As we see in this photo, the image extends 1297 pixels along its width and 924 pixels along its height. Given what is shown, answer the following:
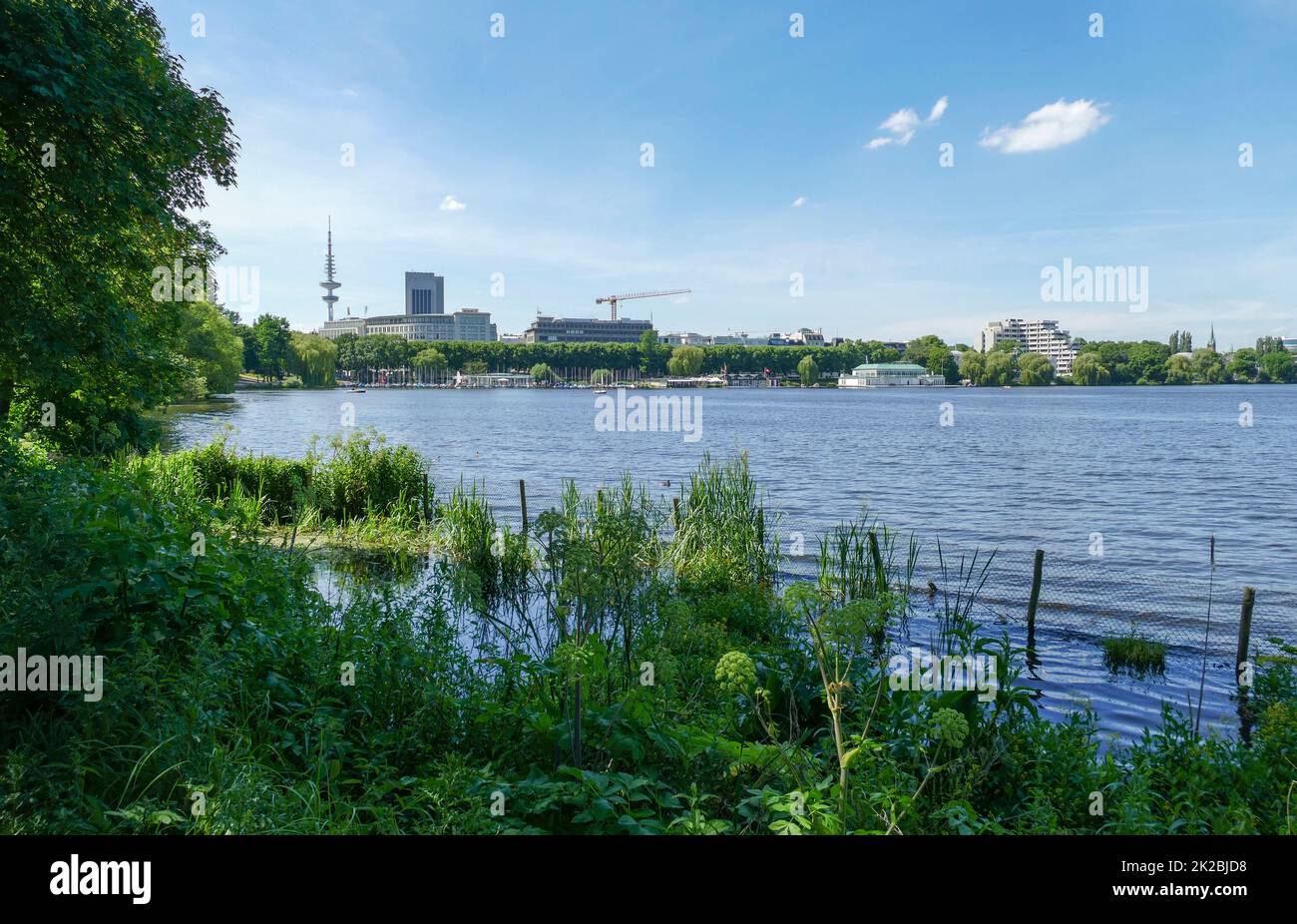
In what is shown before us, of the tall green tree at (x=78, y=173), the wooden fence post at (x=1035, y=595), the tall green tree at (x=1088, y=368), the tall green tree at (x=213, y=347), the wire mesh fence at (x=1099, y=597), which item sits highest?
the tall green tree at (x=1088, y=368)

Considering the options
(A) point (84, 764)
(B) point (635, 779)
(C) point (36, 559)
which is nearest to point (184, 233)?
(C) point (36, 559)

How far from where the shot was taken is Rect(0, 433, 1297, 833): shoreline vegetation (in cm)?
411

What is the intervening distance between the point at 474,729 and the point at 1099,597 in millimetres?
14381

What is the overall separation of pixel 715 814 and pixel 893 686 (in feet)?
6.70

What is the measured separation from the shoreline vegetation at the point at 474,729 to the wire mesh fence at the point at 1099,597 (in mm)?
7271

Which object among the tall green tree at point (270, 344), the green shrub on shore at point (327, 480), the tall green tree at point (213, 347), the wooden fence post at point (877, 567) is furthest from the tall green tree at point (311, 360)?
the wooden fence post at point (877, 567)

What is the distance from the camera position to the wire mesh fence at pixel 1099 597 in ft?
44.3

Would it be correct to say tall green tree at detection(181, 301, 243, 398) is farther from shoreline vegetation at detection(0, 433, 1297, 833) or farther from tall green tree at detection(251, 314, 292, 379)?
shoreline vegetation at detection(0, 433, 1297, 833)

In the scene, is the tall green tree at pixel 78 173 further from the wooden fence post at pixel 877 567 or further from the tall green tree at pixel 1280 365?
the tall green tree at pixel 1280 365

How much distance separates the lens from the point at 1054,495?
101 ft

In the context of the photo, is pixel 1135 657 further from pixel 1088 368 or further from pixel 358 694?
pixel 1088 368

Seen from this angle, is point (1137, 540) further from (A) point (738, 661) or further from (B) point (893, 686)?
(A) point (738, 661)
